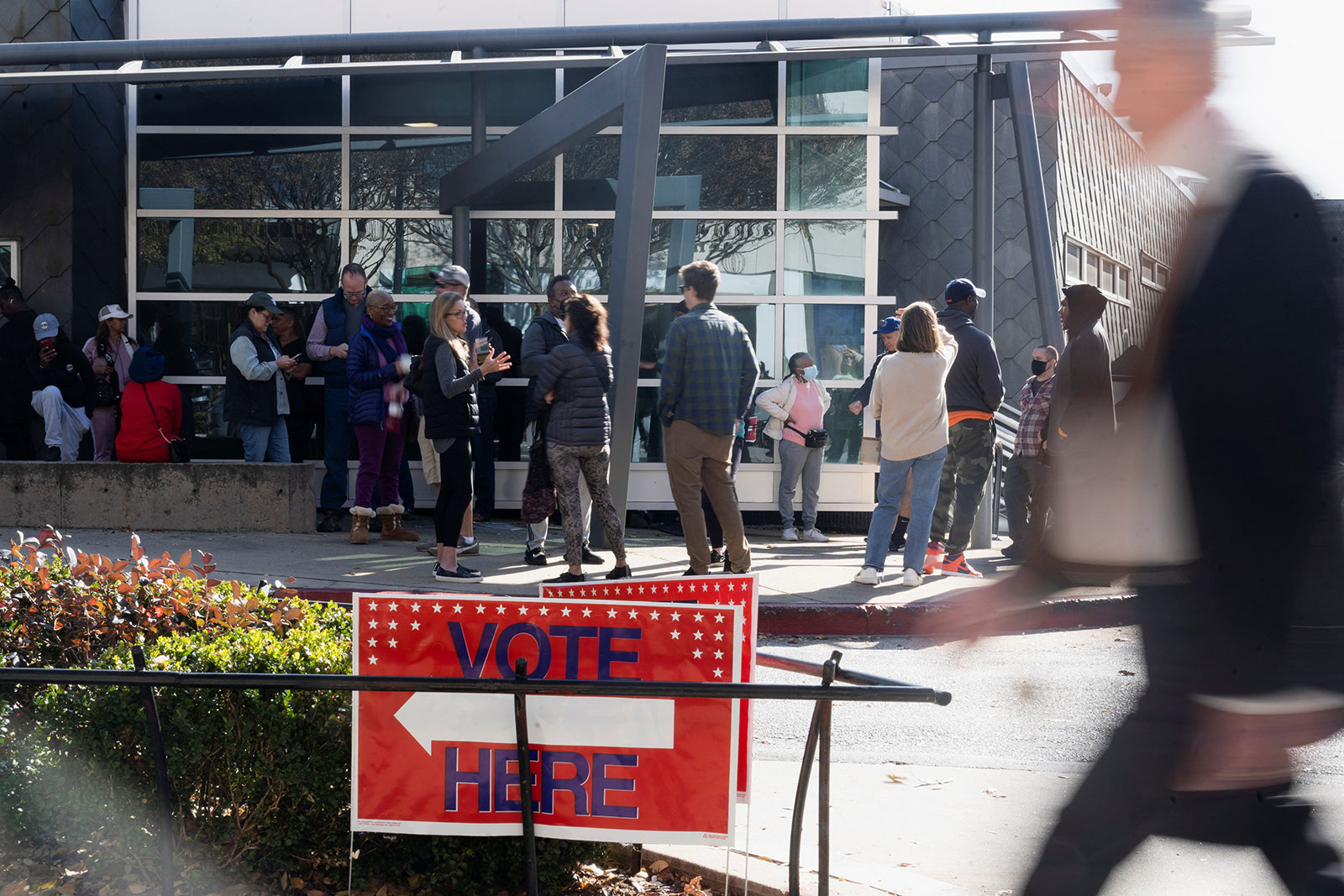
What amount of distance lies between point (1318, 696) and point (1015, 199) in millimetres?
14199

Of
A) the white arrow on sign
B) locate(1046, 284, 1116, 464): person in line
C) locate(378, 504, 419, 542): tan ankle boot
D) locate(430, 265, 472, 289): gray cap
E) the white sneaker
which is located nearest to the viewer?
locate(1046, 284, 1116, 464): person in line

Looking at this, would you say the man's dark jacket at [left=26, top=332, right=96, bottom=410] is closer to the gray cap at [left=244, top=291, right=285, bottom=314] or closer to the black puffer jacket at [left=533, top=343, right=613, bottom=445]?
the gray cap at [left=244, top=291, right=285, bottom=314]

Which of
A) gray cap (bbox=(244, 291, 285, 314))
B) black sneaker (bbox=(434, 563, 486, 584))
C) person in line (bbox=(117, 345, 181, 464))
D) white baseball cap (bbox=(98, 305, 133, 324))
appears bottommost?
black sneaker (bbox=(434, 563, 486, 584))

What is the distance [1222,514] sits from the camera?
6.92ft

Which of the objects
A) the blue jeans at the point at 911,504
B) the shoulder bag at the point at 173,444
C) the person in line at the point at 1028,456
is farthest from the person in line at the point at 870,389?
the shoulder bag at the point at 173,444

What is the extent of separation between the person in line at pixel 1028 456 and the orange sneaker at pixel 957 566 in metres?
0.46

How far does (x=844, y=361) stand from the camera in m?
12.9

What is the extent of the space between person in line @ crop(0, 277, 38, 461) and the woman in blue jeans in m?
8.29

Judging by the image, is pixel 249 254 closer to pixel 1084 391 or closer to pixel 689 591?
pixel 689 591

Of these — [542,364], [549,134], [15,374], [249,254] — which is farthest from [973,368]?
[15,374]

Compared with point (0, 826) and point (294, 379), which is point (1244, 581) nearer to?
point (0, 826)

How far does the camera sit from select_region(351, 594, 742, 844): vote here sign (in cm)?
267

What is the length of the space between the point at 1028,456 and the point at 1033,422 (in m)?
0.30

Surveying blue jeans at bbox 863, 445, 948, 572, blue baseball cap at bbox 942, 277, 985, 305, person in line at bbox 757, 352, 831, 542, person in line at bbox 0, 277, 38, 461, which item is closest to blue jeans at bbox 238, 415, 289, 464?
person in line at bbox 0, 277, 38, 461
